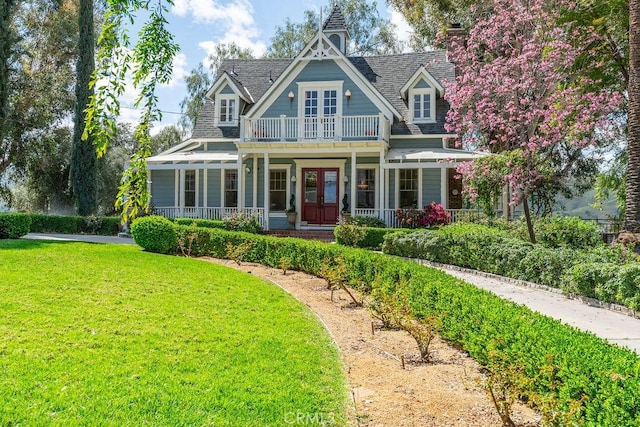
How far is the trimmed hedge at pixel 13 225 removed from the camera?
15328 mm

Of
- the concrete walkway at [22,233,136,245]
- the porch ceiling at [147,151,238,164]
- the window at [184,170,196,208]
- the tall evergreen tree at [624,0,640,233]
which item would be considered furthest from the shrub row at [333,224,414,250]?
the window at [184,170,196,208]

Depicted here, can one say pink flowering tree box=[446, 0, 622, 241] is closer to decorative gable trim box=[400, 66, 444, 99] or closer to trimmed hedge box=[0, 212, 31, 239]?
decorative gable trim box=[400, 66, 444, 99]

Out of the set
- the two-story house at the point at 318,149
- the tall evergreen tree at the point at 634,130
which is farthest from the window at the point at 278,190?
the tall evergreen tree at the point at 634,130

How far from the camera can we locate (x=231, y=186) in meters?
21.8

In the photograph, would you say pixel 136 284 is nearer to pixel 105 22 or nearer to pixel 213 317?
pixel 213 317

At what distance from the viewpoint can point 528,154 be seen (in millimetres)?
13117

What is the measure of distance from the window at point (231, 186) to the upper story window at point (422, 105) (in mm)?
8132

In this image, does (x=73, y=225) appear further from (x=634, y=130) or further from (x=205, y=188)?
(x=634, y=130)

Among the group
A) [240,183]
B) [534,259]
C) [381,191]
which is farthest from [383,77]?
[534,259]

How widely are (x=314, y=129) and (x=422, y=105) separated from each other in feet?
15.8

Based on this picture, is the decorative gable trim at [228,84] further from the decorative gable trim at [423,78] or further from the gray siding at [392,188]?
the gray siding at [392,188]

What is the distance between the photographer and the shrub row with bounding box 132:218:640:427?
3133 millimetres

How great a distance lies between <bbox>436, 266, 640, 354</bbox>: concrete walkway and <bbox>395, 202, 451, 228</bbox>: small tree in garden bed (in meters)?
6.70

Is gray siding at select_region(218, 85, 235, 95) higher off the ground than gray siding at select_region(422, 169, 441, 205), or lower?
higher
